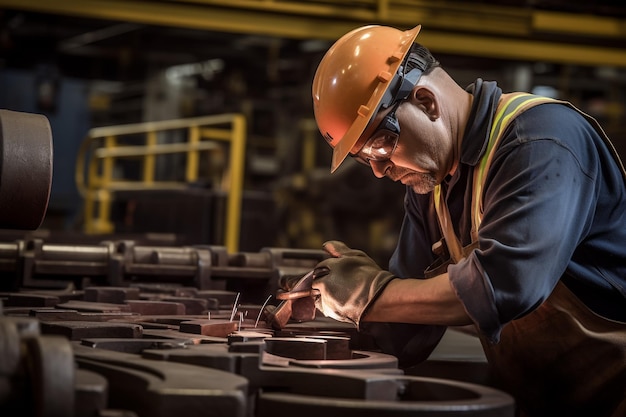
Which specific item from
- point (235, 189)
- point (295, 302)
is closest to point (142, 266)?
point (295, 302)

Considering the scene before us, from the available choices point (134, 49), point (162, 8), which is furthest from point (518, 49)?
point (134, 49)

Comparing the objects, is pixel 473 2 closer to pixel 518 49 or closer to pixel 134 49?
pixel 518 49

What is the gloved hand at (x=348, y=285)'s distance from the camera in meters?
2.63

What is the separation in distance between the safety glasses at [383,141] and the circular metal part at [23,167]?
3.06 ft

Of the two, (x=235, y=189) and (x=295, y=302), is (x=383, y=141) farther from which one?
(x=235, y=189)

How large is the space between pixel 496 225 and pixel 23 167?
1.22 m

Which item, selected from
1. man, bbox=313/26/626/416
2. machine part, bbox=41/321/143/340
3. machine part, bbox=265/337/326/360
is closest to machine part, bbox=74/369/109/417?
machine part, bbox=41/321/143/340

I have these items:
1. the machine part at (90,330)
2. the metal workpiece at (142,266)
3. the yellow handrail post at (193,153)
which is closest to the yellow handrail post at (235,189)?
the yellow handrail post at (193,153)

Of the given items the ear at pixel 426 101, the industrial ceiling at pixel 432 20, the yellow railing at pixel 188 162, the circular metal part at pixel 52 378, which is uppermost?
the industrial ceiling at pixel 432 20

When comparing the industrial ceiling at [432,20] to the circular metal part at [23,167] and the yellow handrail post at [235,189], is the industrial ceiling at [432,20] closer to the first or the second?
the yellow handrail post at [235,189]

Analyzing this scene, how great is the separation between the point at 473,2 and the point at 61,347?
619cm

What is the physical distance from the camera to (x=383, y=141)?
2770 mm

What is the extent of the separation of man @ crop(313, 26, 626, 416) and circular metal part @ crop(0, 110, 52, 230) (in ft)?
2.77

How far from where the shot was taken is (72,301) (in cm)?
325
